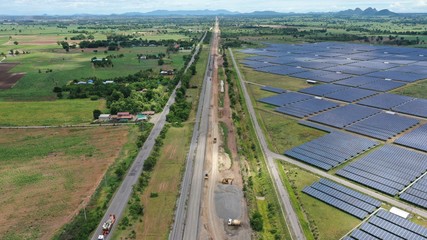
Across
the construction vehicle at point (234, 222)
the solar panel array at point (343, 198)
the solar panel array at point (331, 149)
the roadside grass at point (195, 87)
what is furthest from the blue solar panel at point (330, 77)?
the construction vehicle at point (234, 222)

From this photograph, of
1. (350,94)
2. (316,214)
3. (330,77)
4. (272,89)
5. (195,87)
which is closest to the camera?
(316,214)

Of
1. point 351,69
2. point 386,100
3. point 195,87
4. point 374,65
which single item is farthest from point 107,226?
point 374,65

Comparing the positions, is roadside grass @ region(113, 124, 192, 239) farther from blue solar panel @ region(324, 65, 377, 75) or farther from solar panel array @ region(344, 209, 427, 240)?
blue solar panel @ region(324, 65, 377, 75)

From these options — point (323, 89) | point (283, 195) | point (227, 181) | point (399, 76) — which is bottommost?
point (283, 195)

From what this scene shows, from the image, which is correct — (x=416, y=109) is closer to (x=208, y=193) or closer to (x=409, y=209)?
(x=409, y=209)

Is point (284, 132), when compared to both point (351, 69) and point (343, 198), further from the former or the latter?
point (351, 69)

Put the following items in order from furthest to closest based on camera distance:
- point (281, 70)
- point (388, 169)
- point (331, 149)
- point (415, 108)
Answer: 1. point (281, 70)
2. point (415, 108)
3. point (331, 149)
4. point (388, 169)
